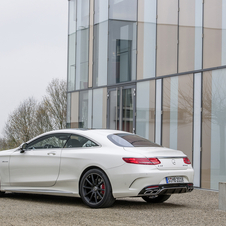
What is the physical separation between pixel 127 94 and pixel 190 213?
9178 millimetres

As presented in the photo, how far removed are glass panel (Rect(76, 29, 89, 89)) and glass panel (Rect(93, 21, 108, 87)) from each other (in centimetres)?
59

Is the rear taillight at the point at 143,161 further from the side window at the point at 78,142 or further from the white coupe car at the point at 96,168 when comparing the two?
the side window at the point at 78,142

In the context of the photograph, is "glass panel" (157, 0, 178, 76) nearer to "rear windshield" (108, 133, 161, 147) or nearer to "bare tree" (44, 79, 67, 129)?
"rear windshield" (108, 133, 161, 147)

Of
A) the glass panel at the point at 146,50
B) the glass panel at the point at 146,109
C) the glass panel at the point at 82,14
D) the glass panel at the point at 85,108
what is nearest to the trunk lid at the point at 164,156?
the glass panel at the point at 146,109

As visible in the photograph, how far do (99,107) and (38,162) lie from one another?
922cm

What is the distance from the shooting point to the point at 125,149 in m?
7.75

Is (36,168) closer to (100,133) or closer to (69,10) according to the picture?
(100,133)

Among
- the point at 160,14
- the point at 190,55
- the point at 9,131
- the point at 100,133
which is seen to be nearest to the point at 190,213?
the point at 100,133

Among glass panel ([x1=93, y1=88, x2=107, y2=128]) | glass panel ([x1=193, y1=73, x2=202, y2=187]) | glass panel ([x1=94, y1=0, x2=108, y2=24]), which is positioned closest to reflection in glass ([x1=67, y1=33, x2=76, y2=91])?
glass panel ([x1=94, y1=0, x2=108, y2=24])

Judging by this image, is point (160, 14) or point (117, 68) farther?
point (117, 68)

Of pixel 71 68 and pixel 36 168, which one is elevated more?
pixel 71 68

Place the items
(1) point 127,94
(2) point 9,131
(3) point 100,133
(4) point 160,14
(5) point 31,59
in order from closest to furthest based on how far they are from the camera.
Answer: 1. (3) point 100,133
2. (4) point 160,14
3. (1) point 127,94
4. (2) point 9,131
5. (5) point 31,59

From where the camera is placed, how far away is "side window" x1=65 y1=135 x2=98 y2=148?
8281 millimetres

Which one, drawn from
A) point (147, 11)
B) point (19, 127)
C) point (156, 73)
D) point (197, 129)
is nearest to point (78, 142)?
point (197, 129)
